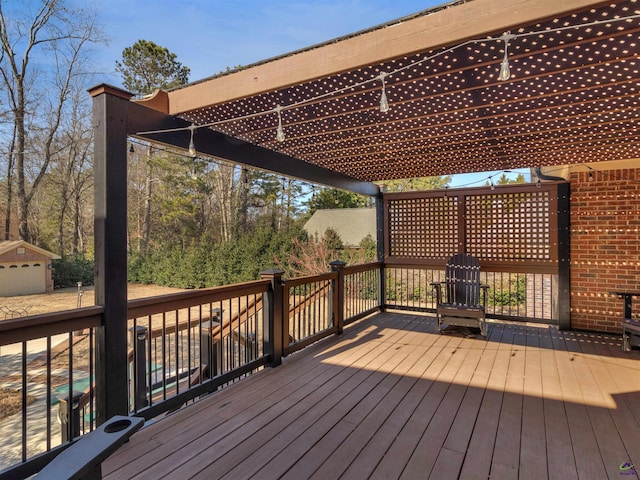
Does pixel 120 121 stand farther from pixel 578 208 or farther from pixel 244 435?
pixel 578 208

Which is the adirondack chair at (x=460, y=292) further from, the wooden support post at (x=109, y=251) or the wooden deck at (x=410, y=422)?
the wooden support post at (x=109, y=251)

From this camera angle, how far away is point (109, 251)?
220 cm

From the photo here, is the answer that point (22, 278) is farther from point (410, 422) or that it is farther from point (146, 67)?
point (410, 422)

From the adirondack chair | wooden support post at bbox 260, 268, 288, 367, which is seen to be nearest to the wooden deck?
wooden support post at bbox 260, 268, 288, 367

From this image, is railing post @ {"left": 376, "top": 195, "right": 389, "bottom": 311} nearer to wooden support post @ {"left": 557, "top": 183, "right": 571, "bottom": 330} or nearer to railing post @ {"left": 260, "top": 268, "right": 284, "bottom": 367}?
wooden support post @ {"left": 557, "top": 183, "right": 571, "bottom": 330}

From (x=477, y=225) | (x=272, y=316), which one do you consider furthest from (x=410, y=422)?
(x=477, y=225)

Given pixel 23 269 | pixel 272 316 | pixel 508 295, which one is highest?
pixel 272 316

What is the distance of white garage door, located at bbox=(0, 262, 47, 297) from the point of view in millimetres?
13859

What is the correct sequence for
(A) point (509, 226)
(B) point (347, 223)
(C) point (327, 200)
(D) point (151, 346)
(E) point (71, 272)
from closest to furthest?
(D) point (151, 346), (A) point (509, 226), (E) point (71, 272), (B) point (347, 223), (C) point (327, 200)

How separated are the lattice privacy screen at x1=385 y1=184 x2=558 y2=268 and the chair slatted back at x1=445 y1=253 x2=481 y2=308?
53 cm

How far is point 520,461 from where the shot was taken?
1.99m

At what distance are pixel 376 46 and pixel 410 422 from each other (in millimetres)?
2466

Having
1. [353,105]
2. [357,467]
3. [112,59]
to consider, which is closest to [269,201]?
[112,59]

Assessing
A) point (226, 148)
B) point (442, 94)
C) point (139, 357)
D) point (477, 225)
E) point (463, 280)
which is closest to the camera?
point (442, 94)
